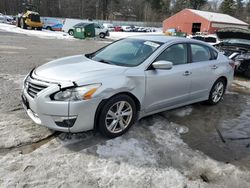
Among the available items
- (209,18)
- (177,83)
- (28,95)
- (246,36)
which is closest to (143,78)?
(177,83)

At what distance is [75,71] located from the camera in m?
3.68

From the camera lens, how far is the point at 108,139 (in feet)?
12.4

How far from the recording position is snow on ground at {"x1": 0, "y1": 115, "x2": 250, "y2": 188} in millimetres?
2863

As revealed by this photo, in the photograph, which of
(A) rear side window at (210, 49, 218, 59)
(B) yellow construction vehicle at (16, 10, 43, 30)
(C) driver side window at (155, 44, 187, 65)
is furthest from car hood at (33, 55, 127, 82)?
(B) yellow construction vehicle at (16, 10, 43, 30)

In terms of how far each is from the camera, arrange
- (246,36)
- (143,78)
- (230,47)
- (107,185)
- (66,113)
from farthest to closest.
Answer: (246,36)
(230,47)
(143,78)
(66,113)
(107,185)

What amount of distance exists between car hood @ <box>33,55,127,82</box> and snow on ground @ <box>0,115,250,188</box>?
940mm

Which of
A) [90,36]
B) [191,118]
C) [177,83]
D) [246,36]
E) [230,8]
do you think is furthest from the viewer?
[230,8]

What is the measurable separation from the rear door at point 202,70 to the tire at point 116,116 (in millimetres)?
1581

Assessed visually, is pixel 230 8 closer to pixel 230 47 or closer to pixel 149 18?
pixel 149 18

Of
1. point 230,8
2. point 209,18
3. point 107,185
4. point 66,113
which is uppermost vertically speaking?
point 230,8

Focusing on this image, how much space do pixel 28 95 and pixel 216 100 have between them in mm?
4112

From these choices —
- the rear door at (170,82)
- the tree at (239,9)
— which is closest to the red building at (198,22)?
Result: the tree at (239,9)

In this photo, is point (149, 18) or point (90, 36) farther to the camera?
point (149, 18)

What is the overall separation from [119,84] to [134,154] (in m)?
0.99
